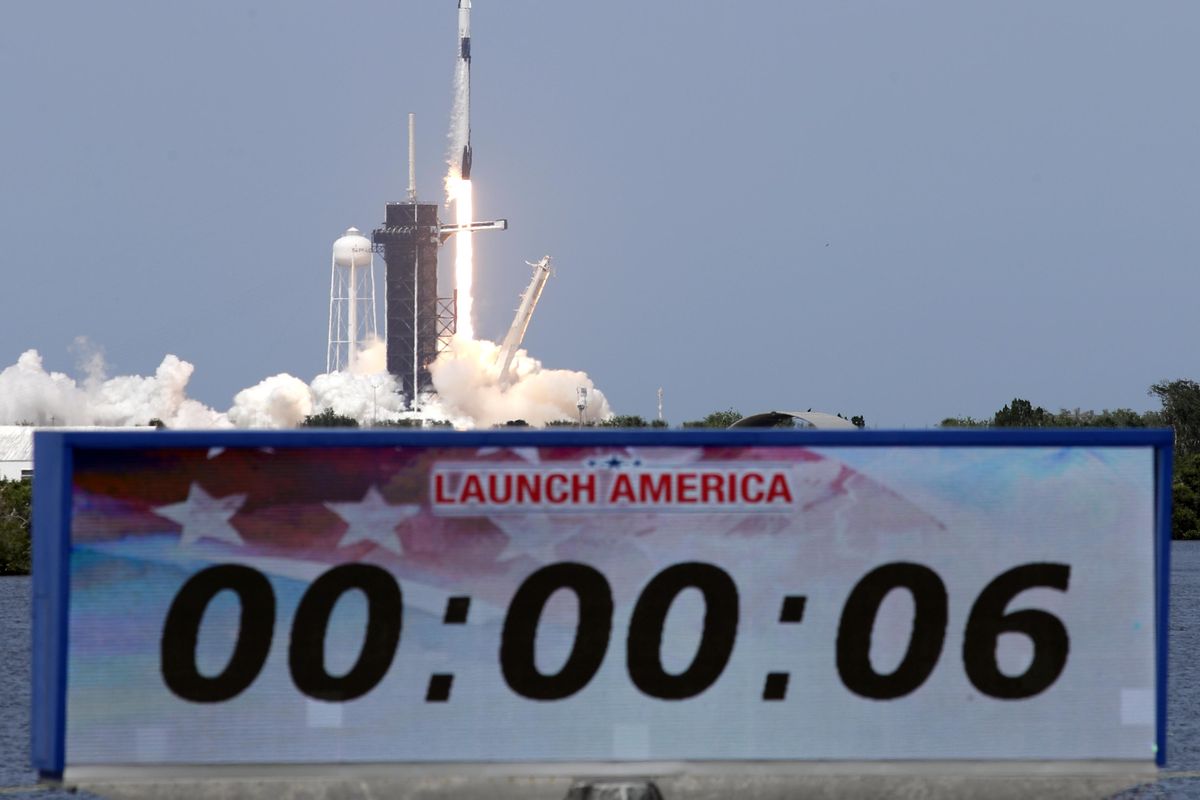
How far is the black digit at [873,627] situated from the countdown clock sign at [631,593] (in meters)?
0.02

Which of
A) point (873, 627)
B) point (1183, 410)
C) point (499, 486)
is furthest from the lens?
point (1183, 410)

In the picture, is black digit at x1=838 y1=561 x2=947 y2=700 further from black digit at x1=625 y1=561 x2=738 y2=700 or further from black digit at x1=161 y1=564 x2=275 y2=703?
black digit at x1=161 y1=564 x2=275 y2=703

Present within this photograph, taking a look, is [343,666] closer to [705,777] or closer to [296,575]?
[296,575]

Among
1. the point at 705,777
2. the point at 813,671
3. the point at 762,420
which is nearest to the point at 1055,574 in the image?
the point at 813,671

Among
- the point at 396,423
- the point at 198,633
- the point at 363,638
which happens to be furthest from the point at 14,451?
the point at 363,638

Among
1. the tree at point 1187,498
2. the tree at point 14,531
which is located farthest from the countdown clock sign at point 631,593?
the tree at point 1187,498

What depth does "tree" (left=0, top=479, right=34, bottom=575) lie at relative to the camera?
86.5 m

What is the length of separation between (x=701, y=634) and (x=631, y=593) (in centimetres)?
56

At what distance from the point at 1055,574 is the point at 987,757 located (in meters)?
1.35

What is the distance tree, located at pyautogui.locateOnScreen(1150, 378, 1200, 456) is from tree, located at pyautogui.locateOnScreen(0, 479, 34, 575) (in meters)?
96.1

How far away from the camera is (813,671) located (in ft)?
43.9

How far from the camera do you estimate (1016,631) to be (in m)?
13.4

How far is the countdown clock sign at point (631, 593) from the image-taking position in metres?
13.1

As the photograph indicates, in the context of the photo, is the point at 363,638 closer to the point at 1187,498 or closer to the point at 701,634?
the point at 701,634
